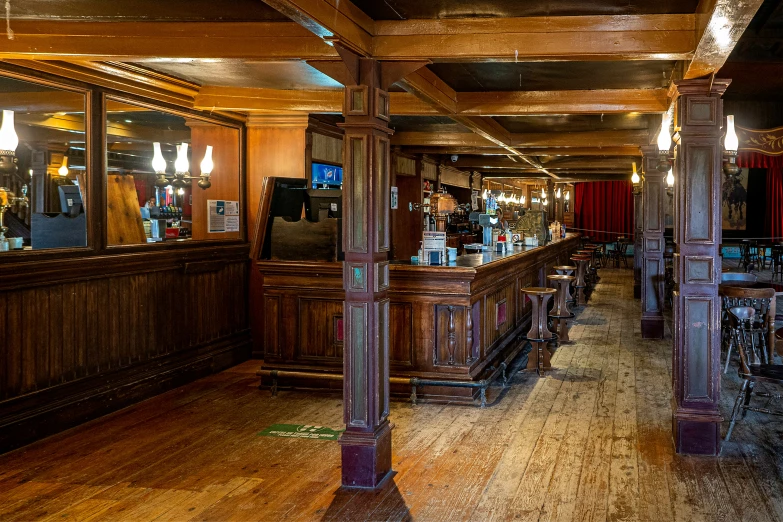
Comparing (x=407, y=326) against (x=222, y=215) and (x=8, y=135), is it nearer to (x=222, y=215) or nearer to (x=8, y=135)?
(x=222, y=215)

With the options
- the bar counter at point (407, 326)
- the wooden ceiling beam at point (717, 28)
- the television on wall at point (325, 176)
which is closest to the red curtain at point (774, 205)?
the television on wall at point (325, 176)

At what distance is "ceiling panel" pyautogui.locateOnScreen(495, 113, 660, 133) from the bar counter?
2.73m

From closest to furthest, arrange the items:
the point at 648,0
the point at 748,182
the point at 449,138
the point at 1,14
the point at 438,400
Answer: the point at 648,0
the point at 1,14
the point at 438,400
the point at 449,138
the point at 748,182

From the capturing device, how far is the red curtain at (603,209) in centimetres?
2531

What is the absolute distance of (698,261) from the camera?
467 centimetres

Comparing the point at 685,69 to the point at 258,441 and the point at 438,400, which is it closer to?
the point at 438,400

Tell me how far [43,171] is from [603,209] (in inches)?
892

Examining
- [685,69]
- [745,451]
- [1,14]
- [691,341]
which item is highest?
[1,14]

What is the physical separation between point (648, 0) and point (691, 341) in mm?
2182

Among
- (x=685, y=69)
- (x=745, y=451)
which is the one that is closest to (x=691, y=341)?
(x=745, y=451)

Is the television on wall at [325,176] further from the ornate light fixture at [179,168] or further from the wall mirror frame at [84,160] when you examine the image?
the wall mirror frame at [84,160]

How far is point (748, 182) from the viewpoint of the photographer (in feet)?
63.3

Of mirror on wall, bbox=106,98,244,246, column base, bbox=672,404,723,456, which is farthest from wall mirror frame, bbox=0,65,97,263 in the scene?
column base, bbox=672,404,723,456

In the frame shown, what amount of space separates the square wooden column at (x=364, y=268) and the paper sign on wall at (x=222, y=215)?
358 cm
